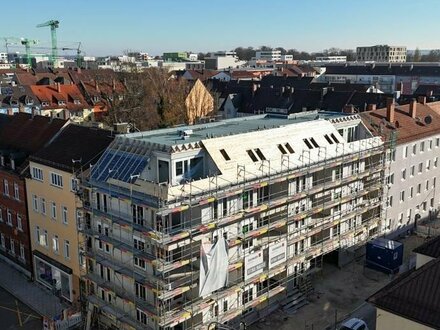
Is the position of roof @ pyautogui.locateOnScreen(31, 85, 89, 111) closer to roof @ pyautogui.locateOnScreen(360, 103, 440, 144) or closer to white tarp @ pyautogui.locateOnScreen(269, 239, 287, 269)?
roof @ pyautogui.locateOnScreen(360, 103, 440, 144)

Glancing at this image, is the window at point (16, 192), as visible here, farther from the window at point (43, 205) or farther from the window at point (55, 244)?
the window at point (55, 244)

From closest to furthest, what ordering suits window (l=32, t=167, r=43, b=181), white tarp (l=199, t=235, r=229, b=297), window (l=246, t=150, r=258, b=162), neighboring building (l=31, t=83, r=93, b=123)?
white tarp (l=199, t=235, r=229, b=297), window (l=246, t=150, r=258, b=162), window (l=32, t=167, r=43, b=181), neighboring building (l=31, t=83, r=93, b=123)

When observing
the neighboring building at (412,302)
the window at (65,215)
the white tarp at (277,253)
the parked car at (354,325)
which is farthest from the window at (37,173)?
the neighboring building at (412,302)

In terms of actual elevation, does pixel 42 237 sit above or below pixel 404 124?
below

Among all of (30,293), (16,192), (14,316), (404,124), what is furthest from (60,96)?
→ (404,124)

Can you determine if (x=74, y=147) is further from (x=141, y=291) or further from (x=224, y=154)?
(x=141, y=291)

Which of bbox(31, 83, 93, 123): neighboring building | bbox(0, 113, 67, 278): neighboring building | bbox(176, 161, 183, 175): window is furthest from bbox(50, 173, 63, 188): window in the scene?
bbox(31, 83, 93, 123): neighboring building

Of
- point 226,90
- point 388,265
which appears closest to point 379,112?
point 388,265
